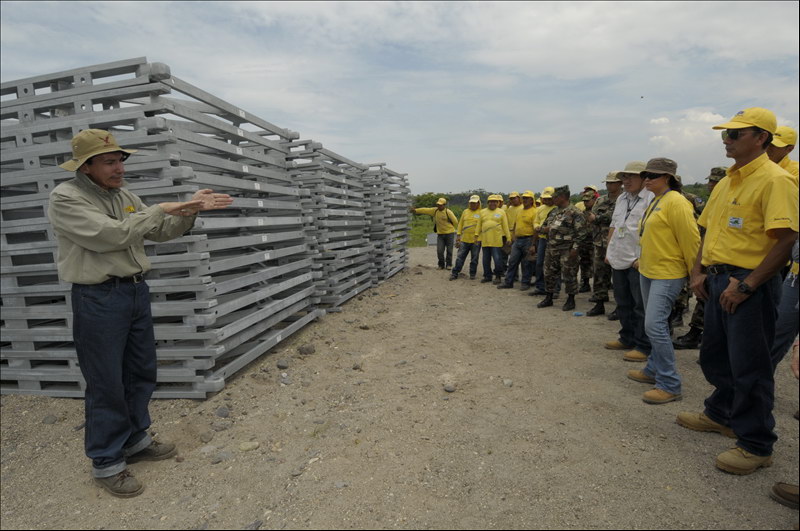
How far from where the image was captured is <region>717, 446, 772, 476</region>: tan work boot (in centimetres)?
288

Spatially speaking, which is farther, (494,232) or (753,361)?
(494,232)

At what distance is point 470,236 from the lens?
447 inches

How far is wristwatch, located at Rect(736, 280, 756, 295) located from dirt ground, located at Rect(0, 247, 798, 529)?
1.23 metres

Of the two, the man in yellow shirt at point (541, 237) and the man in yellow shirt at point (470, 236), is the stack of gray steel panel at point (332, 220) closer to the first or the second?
the man in yellow shirt at point (470, 236)

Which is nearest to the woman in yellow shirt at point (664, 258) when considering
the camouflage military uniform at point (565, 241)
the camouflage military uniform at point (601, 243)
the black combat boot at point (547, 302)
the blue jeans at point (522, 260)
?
the camouflage military uniform at point (601, 243)

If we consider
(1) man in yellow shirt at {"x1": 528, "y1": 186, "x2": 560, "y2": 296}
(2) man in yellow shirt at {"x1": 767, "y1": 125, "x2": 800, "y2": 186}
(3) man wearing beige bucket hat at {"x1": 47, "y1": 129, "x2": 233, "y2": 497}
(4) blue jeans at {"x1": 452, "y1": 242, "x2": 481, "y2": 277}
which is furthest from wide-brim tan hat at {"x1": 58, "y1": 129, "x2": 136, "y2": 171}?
(4) blue jeans at {"x1": 452, "y1": 242, "x2": 481, "y2": 277}

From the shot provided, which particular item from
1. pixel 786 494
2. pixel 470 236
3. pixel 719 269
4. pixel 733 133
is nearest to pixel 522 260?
pixel 470 236

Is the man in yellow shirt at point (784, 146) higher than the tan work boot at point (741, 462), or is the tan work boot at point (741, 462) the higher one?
the man in yellow shirt at point (784, 146)

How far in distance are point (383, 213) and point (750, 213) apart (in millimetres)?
8517

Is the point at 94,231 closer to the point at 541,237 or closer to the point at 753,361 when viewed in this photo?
the point at 753,361

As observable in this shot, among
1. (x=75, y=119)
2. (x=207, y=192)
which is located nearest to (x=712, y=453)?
(x=207, y=192)

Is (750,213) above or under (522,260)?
above

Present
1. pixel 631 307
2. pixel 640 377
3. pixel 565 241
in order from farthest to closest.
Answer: pixel 565 241, pixel 631 307, pixel 640 377

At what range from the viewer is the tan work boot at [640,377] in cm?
443
